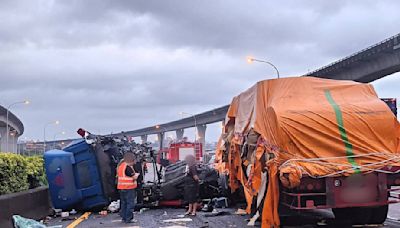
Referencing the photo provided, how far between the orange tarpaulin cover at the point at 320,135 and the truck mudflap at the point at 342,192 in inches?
5.8

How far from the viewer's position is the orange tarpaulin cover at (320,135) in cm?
812

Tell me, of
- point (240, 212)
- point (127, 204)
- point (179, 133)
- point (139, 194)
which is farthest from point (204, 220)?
point (179, 133)

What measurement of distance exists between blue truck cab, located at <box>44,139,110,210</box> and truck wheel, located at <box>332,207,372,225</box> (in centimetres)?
616

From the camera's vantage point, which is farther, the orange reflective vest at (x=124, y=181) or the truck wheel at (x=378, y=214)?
the orange reflective vest at (x=124, y=181)

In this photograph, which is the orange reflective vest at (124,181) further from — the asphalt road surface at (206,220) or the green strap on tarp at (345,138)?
the green strap on tarp at (345,138)

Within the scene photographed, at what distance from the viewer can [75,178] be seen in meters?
13.4

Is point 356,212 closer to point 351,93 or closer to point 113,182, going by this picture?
point 351,93

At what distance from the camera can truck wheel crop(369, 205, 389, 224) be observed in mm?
9219

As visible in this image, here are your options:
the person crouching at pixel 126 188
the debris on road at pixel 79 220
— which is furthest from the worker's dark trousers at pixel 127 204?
the debris on road at pixel 79 220

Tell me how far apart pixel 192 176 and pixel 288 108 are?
4965 millimetres

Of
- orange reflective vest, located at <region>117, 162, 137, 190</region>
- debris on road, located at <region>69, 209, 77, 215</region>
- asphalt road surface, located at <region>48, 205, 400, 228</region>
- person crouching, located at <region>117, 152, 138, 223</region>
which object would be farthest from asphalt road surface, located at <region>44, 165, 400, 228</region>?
orange reflective vest, located at <region>117, 162, 137, 190</region>

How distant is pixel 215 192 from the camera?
48.0ft

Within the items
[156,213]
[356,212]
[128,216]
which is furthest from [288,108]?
[156,213]

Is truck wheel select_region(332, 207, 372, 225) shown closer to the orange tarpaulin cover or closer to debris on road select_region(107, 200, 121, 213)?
the orange tarpaulin cover
